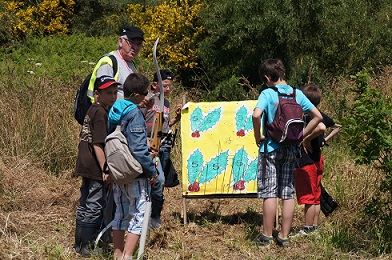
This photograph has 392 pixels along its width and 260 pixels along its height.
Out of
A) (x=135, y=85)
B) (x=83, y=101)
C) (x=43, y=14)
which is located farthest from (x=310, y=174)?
(x=43, y=14)

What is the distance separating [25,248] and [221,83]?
6649 mm

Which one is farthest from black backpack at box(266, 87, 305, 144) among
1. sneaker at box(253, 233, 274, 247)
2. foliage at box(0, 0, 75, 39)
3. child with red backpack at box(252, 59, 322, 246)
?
foliage at box(0, 0, 75, 39)

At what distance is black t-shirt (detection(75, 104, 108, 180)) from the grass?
0.72 metres

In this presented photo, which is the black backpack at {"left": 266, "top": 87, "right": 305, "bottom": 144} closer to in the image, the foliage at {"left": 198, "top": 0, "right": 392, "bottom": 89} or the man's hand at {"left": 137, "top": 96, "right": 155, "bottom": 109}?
the man's hand at {"left": 137, "top": 96, "right": 155, "bottom": 109}

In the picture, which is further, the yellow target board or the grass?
the yellow target board

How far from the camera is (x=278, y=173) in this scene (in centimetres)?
561

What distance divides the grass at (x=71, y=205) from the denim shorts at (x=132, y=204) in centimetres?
49

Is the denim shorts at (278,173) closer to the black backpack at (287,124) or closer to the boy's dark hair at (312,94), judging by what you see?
the black backpack at (287,124)

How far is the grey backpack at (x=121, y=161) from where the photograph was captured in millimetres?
4719

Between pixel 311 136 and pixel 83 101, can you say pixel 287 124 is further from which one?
pixel 83 101

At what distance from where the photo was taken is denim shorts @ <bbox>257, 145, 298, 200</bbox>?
5.53 m

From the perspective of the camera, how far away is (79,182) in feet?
25.8

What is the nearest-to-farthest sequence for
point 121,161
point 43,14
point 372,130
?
1. point 121,161
2. point 372,130
3. point 43,14

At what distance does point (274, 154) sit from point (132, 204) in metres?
1.40
